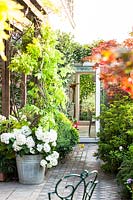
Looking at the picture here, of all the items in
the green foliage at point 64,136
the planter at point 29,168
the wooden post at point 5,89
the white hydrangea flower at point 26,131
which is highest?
the wooden post at point 5,89

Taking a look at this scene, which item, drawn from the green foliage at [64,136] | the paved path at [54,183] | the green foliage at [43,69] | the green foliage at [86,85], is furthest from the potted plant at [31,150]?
the green foliage at [86,85]

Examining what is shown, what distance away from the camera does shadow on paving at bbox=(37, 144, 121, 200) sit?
6828mm

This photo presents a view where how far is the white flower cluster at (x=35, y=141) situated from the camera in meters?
7.45

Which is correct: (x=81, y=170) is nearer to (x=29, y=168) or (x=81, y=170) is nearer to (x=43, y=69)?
(x=29, y=168)

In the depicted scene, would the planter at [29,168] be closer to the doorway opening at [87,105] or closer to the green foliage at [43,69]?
the green foliage at [43,69]

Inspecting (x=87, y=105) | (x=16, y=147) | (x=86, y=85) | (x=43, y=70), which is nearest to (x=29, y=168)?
(x=16, y=147)

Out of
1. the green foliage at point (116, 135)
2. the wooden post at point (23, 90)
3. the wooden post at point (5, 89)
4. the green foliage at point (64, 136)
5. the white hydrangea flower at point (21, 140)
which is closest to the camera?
the white hydrangea flower at point (21, 140)

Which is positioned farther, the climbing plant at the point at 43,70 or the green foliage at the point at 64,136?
the green foliage at the point at 64,136

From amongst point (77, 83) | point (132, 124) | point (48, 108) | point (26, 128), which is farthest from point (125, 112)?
point (77, 83)

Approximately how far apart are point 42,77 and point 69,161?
8.67 feet

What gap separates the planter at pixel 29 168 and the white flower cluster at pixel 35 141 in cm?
12

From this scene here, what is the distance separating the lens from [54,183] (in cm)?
768

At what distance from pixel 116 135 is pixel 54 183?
1990 mm

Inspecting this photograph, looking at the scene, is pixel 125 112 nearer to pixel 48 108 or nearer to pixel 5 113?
pixel 48 108
